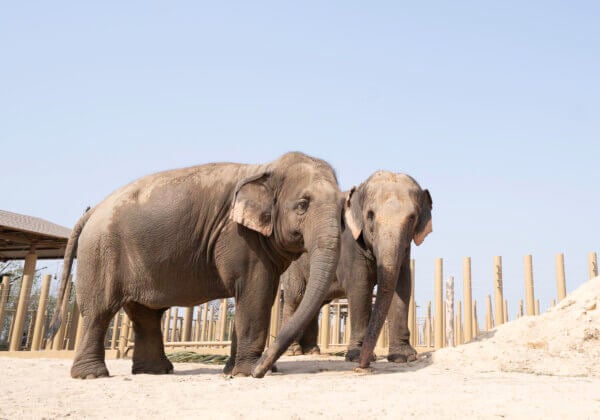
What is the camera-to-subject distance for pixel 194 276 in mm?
7168

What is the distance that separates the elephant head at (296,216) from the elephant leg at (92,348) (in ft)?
6.81

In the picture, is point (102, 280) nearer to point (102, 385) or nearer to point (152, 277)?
point (152, 277)

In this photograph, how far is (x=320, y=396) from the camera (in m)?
4.81

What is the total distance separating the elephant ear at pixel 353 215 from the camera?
8.36m

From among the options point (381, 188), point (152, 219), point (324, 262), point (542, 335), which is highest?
point (381, 188)

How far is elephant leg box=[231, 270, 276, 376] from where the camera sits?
6539 millimetres

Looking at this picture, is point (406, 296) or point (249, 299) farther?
point (406, 296)

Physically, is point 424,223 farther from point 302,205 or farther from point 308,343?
point 308,343

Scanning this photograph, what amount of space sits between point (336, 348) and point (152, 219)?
9689 mm

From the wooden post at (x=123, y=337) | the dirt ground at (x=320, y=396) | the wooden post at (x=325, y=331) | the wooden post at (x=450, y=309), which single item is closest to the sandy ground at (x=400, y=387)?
the dirt ground at (x=320, y=396)

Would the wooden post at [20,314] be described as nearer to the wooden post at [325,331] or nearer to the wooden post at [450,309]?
the wooden post at [325,331]

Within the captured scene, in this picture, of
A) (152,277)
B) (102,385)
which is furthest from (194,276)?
(102,385)

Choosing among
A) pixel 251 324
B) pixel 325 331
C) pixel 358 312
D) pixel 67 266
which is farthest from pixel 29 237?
pixel 251 324

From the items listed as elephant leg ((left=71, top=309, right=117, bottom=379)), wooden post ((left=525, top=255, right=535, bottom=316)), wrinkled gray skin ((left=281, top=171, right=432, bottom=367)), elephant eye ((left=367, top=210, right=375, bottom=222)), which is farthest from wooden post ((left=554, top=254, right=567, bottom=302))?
elephant leg ((left=71, top=309, right=117, bottom=379))
